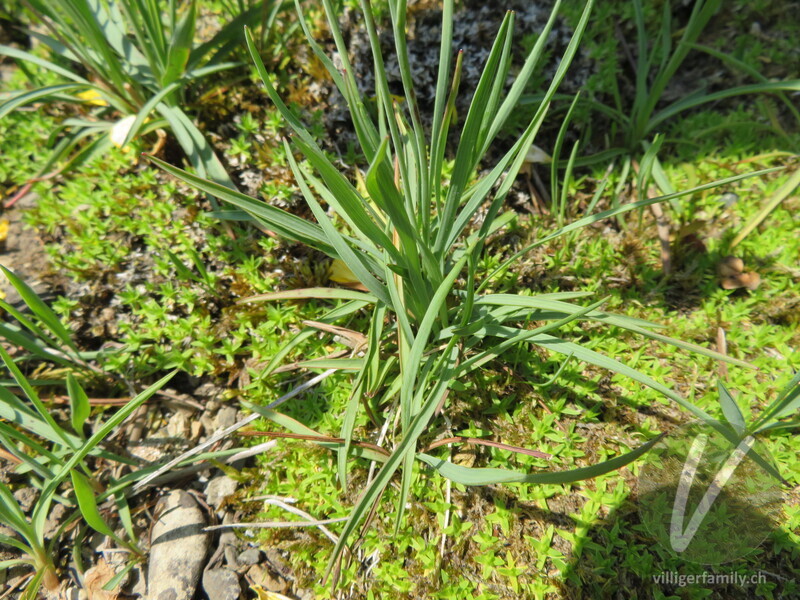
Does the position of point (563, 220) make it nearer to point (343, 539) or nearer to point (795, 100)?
point (795, 100)

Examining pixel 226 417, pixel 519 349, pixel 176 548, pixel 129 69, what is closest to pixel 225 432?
pixel 226 417

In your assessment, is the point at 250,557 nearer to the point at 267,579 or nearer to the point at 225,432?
the point at 267,579

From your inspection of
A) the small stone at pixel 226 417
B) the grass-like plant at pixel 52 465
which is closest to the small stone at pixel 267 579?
the grass-like plant at pixel 52 465

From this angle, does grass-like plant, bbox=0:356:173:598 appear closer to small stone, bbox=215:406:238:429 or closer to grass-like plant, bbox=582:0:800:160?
small stone, bbox=215:406:238:429

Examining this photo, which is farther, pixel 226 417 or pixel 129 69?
pixel 129 69

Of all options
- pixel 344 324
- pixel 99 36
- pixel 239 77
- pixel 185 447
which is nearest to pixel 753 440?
pixel 344 324

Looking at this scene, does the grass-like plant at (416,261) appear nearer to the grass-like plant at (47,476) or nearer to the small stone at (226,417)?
the small stone at (226,417)

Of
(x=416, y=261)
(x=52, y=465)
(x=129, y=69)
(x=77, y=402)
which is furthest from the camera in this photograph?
(x=129, y=69)
